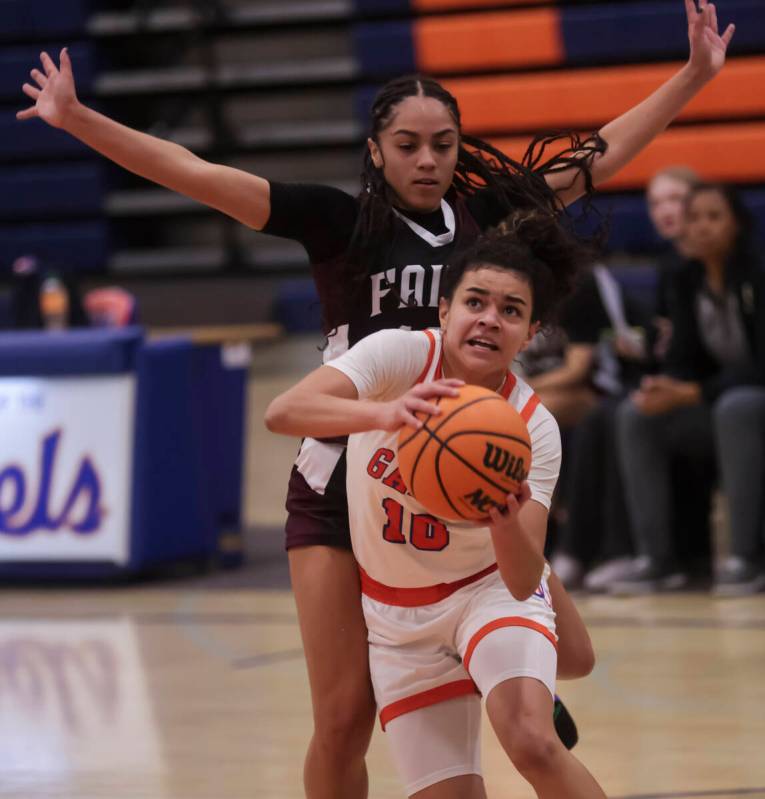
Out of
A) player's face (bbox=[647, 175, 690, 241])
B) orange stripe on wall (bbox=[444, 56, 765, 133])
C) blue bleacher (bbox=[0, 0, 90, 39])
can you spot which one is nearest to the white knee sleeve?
player's face (bbox=[647, 175, 690, 241])

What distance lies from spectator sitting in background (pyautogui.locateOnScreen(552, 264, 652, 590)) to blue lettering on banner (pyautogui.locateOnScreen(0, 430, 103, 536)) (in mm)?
1939

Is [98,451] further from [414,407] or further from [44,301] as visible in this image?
[414,407]

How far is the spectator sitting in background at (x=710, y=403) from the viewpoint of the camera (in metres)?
5.49

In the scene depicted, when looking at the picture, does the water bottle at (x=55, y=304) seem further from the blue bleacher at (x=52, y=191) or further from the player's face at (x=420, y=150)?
the player's face at (x=420, y=150)

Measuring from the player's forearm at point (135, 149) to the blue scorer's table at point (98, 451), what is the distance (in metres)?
3.40

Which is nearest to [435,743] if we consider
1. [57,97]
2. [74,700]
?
[57,97]

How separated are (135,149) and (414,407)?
81cm

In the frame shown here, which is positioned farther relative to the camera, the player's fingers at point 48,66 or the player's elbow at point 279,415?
the player's fingers at point 48,66

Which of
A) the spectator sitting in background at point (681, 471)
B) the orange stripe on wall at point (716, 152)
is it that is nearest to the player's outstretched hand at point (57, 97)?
the spectator sitting in background at point (681, 471)

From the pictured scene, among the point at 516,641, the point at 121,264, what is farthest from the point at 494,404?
the point at 121,264

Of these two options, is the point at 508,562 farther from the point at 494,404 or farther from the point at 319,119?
the point at 319,119

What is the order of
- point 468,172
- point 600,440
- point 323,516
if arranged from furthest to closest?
point 600,440
point 468,172
point 323,516

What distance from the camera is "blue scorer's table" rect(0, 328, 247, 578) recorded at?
19.8 ft

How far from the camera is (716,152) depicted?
8.57m
